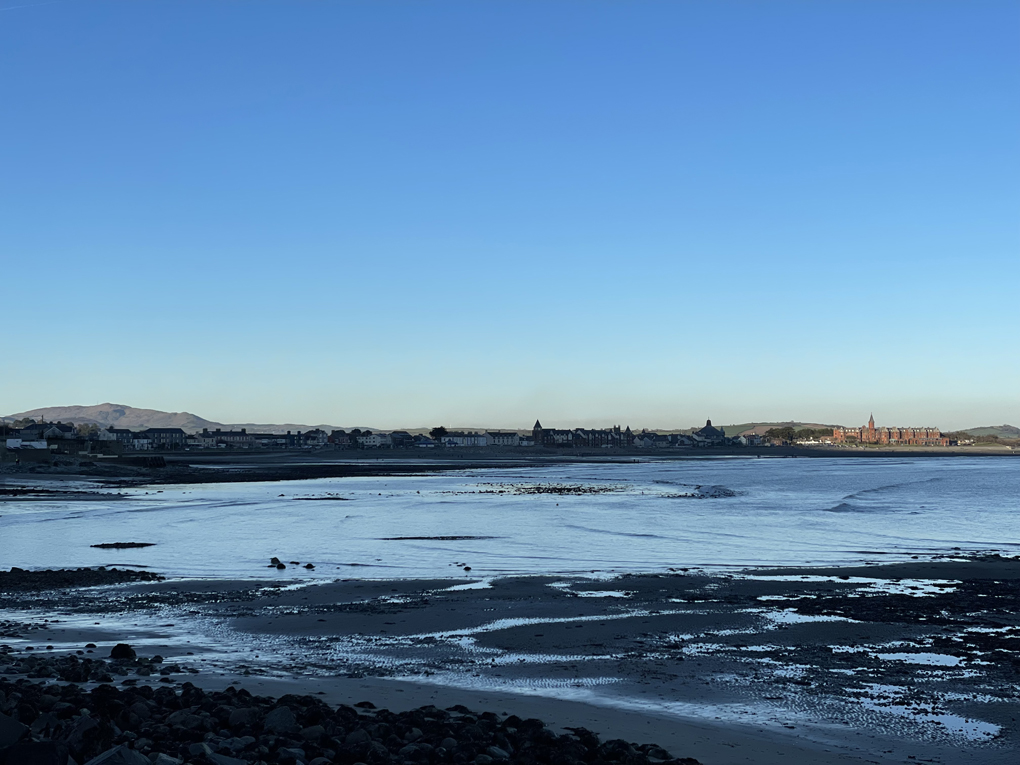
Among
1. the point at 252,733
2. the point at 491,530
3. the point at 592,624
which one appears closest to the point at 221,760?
the point at 252,733

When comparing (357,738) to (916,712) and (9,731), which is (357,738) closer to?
(9,731)

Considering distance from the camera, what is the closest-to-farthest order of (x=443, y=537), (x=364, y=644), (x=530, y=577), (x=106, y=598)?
(x=364, y=644) < (x=106, y=598) < (x=530, y=577) < (x=443, y=537)

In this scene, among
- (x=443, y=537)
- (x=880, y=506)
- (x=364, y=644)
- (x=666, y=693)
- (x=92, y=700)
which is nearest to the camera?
(x=92, y=700)

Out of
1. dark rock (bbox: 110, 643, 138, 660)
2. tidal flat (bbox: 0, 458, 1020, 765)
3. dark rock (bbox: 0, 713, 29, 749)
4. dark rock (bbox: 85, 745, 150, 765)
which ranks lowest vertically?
tidal flat (bbox: 0, 458, 1020, 765)

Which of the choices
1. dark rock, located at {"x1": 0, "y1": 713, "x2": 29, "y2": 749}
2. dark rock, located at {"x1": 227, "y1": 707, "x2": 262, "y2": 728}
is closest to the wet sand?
dark rock, located at {"x1": 227, "y1": 707, "x2": 262, "y2": 728}

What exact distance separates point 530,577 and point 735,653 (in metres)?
8.02

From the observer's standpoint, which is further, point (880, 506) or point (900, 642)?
point (880, 506)

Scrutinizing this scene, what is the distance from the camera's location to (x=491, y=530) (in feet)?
103

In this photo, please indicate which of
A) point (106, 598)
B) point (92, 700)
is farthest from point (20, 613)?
point (92, 700)

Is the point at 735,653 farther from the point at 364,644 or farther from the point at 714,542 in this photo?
the point at 714,542

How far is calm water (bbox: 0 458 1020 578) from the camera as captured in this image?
2288 centimetres

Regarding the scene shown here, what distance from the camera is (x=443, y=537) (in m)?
29.0

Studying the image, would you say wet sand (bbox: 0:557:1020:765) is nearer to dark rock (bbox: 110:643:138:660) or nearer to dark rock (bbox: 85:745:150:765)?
dark rock (bbox: 110:643:138:660)

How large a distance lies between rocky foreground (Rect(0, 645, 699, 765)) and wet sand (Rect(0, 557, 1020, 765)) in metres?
0.84
